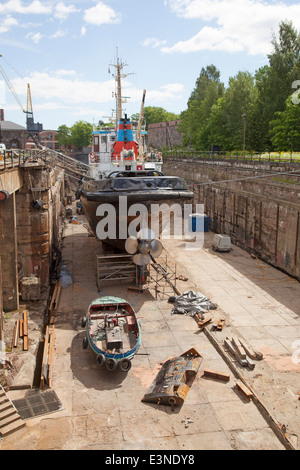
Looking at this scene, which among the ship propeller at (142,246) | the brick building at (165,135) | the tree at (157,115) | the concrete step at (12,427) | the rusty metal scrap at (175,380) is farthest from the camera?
the tree at (157,115)

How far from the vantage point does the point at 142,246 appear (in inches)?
542

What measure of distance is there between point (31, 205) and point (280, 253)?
10896mm

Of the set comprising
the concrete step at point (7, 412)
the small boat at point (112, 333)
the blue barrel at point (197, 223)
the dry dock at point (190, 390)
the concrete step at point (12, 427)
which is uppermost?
the blue barrel at point (197, 223)

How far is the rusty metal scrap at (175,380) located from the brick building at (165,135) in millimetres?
73666

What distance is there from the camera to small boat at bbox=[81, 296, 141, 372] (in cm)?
888

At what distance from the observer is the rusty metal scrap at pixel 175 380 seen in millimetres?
7907

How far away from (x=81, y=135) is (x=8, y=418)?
86236 millimetres

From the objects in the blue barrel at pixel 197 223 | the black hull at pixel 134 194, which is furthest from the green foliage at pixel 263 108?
the black hull at pixel 134 194

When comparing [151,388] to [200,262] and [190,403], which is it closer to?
[190,403]

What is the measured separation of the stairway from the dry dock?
4.5 inches

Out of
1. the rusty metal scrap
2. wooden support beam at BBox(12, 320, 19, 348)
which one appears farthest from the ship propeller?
the rusty metal scrap

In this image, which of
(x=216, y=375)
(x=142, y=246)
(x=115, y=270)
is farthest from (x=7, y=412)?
→ (x=115, y=270)

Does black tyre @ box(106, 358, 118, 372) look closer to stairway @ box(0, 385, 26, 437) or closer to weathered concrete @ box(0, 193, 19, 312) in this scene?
stairway @ box(0, 385, 26, 437)

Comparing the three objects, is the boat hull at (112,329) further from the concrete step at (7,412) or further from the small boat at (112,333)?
the concrete step at (7,412)
